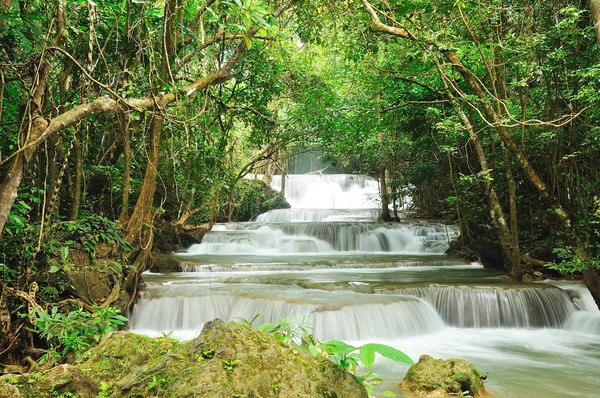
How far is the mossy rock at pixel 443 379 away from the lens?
12.5ft

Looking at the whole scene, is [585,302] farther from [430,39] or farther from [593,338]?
[430,39]

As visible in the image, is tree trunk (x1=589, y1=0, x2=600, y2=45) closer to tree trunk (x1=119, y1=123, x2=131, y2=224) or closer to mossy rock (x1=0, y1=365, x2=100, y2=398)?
mossy rock (x1=0, y1=365, x2=100, y2=398)

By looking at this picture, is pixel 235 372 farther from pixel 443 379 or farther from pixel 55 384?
pixel 443 379

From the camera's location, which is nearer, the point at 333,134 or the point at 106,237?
the point at 106,237

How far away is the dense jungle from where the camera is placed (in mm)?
2096

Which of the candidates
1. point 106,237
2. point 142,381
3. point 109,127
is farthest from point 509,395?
point 109,127

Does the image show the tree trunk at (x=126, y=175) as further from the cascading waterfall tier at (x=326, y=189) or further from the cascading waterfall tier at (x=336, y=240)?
the cascading waterfall tier at (x=326, y=189)

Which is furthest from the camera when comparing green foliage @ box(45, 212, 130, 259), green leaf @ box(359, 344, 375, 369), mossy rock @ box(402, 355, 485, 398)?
green foliage @ box(45, 212, 130, 259)

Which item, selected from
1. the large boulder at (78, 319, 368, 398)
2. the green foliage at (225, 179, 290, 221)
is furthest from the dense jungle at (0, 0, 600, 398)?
the green foliage at (225, 179, 290, 221)

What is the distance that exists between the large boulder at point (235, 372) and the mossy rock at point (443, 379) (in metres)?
2.64

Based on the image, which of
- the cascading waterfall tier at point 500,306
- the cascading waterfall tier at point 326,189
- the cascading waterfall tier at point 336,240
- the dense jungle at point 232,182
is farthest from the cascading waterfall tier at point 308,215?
the cascading waterfall tier at point 500,306

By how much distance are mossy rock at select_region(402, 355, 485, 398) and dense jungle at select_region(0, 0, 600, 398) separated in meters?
0.03

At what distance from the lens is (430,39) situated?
570 centimetres

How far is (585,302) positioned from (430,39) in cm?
563
